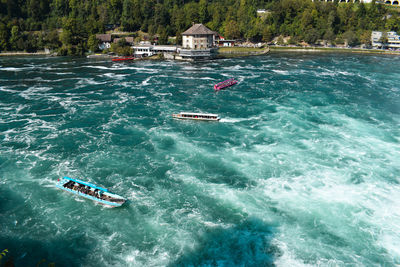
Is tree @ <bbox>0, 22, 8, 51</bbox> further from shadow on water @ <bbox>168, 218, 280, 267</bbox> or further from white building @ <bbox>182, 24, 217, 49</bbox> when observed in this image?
shadow on water @ <bbox>168, 218, 280, 267</bbox>

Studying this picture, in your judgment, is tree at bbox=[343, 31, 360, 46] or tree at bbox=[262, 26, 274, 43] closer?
tree at bbox=[343, 31, 360, 46]

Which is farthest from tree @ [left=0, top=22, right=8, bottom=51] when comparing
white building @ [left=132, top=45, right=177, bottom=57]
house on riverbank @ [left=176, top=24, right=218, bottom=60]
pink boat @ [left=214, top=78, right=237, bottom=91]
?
pink boat @ [left=214, top=78, right=237, bottom=91]

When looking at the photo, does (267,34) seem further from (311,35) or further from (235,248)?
(235,248)

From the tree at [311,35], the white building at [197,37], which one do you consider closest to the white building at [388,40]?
the tree at [311,35]

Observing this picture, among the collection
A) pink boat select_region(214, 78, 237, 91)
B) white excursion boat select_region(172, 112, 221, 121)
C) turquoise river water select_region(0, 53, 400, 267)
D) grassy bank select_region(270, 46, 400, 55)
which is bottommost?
turquoise river water select_region(0, 53, 400, 267)

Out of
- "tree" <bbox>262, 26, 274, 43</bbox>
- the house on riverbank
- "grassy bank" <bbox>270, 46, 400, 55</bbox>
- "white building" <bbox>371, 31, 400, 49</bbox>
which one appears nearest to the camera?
the house on riverbank

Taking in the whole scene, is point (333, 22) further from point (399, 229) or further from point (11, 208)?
point (11, 208)

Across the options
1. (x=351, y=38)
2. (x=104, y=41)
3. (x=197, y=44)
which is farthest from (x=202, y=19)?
(x=351, y=38)
